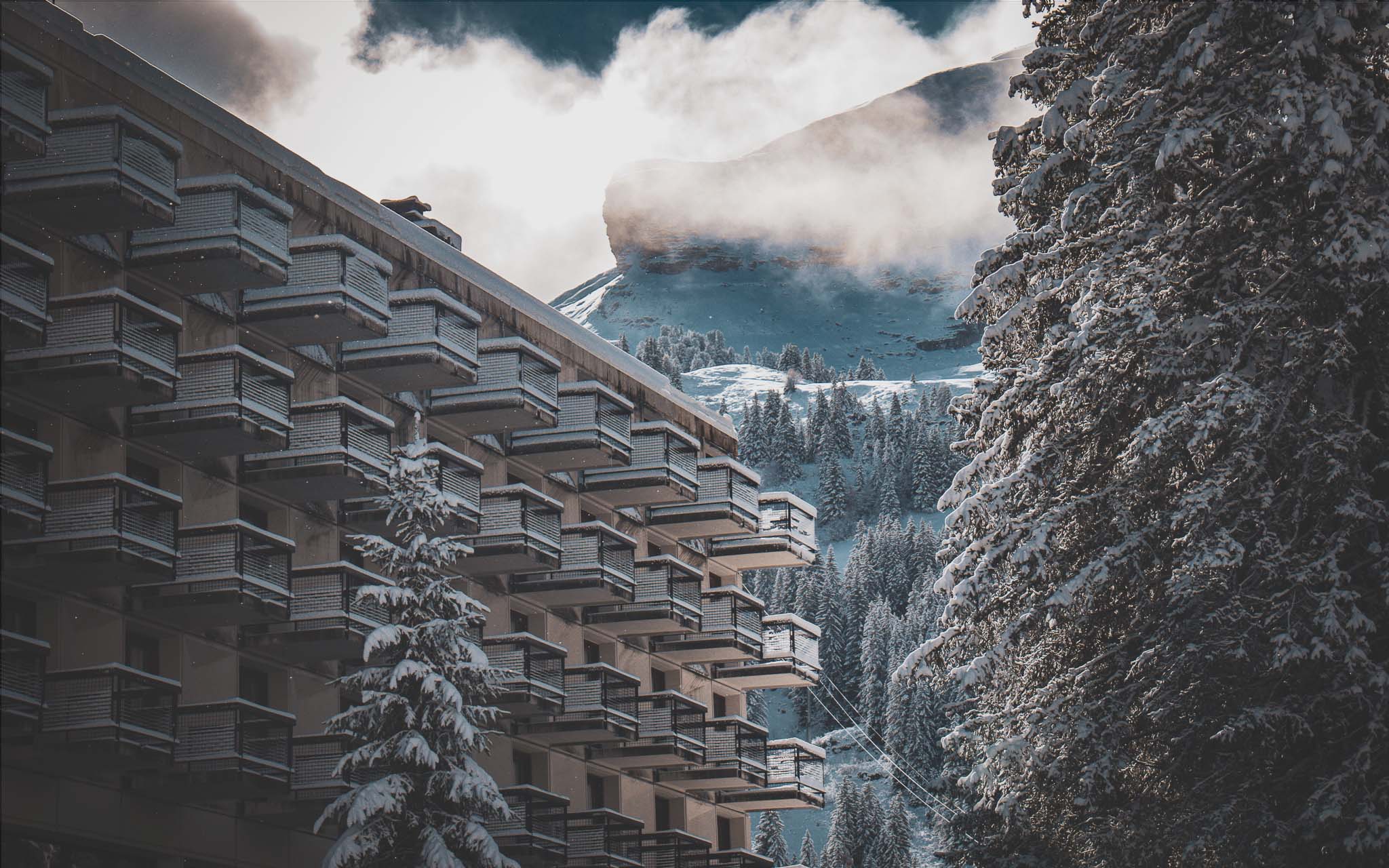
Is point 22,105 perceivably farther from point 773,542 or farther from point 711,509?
point 773,542

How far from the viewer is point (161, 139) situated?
28.2m

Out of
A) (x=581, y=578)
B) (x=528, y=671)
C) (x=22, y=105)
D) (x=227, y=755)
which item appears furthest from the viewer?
(x=581, y=578)

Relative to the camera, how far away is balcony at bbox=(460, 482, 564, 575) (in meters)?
39.0

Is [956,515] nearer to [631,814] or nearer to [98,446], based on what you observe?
[98,446]

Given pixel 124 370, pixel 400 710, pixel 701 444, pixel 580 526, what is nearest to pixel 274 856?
pixel 400 710

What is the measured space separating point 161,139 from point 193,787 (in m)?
10.9

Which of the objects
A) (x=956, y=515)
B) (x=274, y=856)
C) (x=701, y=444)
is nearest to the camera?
(x=956, y=515)

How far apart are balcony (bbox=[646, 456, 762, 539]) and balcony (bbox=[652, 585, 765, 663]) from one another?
6.20 ft

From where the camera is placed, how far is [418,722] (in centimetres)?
2697

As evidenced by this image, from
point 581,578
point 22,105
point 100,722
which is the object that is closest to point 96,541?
point 100,722

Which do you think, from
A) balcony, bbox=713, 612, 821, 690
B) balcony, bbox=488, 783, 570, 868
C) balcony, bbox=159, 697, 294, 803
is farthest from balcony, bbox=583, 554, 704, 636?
balcony, bbox=159, 697, 294, 803

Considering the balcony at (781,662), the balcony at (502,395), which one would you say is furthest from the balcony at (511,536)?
the balcony at (781,662)

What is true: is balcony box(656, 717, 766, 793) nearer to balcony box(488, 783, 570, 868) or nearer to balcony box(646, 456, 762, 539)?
balcony box(646, 456, 762, 539)

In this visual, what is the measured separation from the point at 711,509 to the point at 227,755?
23.1 meters
